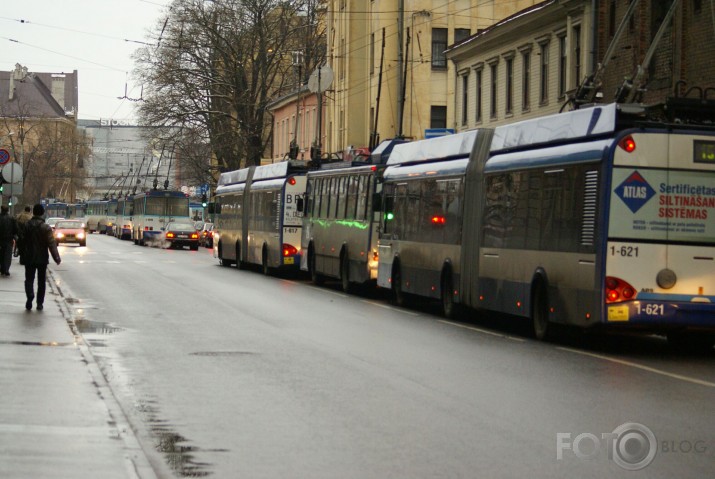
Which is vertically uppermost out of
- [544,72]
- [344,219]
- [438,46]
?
[438,46]

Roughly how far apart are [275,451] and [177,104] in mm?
72261

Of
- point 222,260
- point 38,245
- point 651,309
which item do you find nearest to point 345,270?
point 38,245

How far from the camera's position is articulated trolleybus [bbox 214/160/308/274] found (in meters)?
39.2

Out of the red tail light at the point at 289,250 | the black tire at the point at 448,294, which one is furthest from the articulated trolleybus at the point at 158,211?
the black tire at the point at 448,294

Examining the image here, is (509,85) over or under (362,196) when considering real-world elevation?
over

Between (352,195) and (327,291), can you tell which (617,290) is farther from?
(327,291)

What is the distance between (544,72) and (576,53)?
3.18 meters

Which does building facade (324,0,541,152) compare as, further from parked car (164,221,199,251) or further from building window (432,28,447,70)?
parked car (164,221,199,251)

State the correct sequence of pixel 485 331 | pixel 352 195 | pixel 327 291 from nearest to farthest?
pixel 485 331 → pixel 352 195 → pixel 327 291

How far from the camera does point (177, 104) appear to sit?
80.6 m

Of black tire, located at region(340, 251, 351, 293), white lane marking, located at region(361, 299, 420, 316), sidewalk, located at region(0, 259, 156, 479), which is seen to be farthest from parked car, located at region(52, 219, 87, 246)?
sidewalk, located at region(0, 259, 156, 479)

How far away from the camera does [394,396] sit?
1276 cm

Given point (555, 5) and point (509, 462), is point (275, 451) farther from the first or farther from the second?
point (555, 5)

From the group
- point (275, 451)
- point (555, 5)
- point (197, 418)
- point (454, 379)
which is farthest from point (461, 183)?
point (555, 5)
